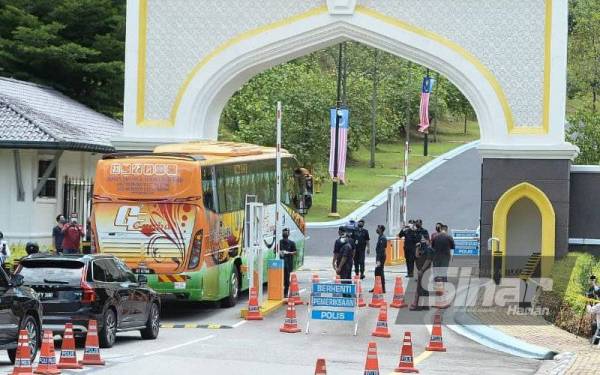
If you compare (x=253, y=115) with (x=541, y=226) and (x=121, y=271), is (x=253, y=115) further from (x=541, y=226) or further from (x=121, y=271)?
(x=121, y=271)

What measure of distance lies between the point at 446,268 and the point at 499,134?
450 centimetres

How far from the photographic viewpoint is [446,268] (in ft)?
93.5

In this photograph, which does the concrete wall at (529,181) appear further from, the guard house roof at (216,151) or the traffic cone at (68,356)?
the traffic cone at (68,356)

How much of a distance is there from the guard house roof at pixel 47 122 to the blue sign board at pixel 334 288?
1336 cm

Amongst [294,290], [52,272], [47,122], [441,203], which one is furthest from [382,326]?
[441,203]

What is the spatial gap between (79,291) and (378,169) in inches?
2236

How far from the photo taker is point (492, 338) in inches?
864

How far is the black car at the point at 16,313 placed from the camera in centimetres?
1598

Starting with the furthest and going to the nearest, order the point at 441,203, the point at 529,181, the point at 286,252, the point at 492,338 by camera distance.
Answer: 1. the point at 441,203
2. the point at 529,181
3. the point at 286,252
4. the point at 492,338

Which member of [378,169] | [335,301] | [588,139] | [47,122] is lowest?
[335,301]

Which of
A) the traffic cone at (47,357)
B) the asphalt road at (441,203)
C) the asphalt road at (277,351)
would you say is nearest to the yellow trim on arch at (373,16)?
the asphalt road at (277,351)

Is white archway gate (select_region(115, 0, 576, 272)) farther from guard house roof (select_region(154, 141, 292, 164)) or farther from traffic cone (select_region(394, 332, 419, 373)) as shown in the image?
traffic cone (select_region(394, 332, 419, 373))

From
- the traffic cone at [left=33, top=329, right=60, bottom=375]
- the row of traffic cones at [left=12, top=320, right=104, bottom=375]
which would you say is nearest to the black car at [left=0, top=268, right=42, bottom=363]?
the row of traffic cones at [left=12, top=320, right=104, bottom=375]

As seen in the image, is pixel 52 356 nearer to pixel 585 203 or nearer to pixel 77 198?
pixel 585 203
